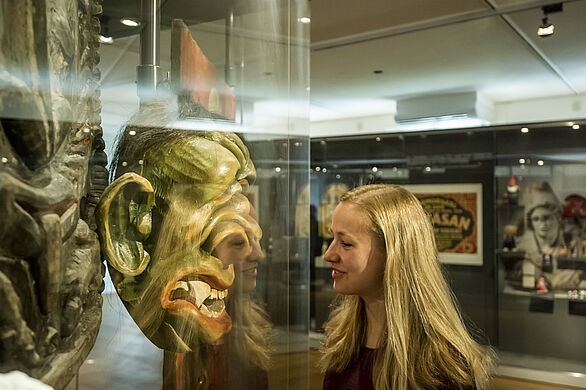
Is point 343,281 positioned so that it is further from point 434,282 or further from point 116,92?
point 116,92

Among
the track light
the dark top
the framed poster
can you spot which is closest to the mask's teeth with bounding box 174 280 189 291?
the dark top

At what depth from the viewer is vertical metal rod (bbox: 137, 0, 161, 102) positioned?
0.54 meters

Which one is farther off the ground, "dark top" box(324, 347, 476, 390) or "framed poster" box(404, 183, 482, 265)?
"framed poster" box(404, 183, 482, 265)

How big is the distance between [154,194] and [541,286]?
3.27m

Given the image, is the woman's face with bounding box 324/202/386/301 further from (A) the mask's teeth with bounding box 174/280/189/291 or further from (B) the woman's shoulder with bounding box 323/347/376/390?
(A) the mask's teeth with bounding box 174/280/189/291

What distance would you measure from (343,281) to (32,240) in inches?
38.7

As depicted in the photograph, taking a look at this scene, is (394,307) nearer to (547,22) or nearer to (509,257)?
(547,22)

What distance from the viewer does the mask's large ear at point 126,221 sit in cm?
50

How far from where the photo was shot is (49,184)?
1.37 ft

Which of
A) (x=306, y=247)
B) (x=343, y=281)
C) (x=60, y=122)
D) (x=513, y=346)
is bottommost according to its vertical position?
(x=513, y=346)

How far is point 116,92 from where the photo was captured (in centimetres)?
51

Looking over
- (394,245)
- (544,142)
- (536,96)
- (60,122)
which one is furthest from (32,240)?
(536,96)

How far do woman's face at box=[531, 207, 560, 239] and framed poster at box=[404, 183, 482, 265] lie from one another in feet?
1.15

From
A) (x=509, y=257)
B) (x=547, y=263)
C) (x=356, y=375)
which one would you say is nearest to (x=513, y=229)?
(x=509, y=257)
